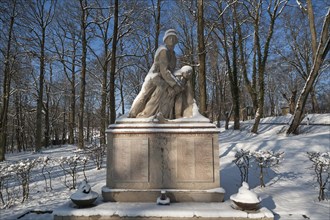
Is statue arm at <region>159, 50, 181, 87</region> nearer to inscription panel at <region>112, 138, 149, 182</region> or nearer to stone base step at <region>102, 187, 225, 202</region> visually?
inscription panel at <region>112, 138, 149, 182</region>

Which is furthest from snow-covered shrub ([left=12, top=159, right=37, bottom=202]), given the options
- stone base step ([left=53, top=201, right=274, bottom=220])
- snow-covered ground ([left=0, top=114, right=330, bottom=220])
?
stone base step ([left=53, top=201, right=274, bottom=220])

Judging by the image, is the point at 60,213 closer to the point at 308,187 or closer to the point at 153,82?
the point at 153,82

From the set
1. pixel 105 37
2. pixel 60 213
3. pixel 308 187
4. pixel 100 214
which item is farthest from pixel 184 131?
pixel 105 37

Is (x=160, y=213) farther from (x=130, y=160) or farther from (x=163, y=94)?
(x=163, y=94)

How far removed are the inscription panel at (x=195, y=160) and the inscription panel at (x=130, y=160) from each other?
2.53ft

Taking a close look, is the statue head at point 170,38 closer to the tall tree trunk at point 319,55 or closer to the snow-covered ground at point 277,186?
the snow-covered ground at point 277,186

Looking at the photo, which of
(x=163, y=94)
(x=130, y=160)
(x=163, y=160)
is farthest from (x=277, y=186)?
(x=130, y=160)

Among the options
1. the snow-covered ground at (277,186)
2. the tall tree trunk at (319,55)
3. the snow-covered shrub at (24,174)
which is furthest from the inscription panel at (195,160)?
the tall tree trunk at (319,55)

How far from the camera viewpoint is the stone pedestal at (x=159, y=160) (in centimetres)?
547

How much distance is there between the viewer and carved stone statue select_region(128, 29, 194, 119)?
6023mm

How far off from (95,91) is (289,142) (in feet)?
58.0

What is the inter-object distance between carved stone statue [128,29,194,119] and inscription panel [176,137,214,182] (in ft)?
2.56

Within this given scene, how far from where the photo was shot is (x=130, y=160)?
5578 millimetres

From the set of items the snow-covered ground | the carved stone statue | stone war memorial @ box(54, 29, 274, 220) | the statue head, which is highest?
the statue head
